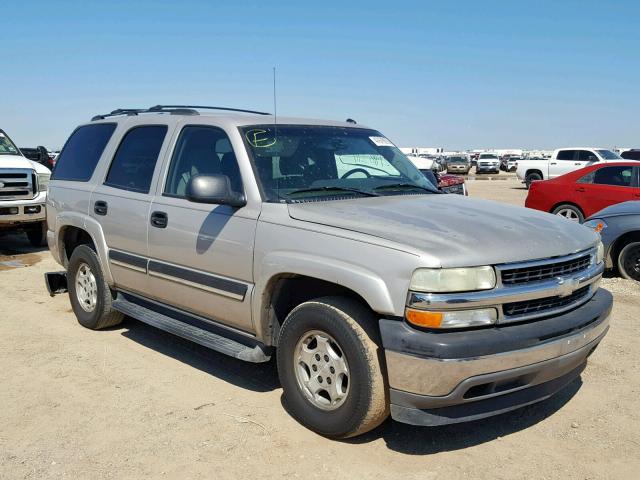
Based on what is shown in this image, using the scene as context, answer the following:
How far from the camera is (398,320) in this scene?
3.20 m

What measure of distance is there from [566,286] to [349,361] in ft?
4.07

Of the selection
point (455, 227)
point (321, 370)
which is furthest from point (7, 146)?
point (455, 227)

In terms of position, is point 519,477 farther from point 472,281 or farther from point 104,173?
point 104,173

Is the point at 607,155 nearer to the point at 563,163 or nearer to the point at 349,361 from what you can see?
the point at 563,163

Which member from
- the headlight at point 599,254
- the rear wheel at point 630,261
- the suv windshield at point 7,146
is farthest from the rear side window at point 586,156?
the headlight at point 599,254

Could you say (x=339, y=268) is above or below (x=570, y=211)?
above

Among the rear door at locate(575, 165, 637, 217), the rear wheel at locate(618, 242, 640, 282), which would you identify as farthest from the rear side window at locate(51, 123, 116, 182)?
the rear door at locate(575, 165, 637, 217)

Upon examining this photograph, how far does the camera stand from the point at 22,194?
10180 mm

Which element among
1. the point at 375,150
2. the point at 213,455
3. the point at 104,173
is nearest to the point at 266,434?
the point at 213,455

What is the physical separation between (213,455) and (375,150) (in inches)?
101

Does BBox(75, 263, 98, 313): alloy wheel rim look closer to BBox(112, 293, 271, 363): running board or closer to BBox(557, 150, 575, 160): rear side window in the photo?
BBox(112, 293, 271, 363): running board

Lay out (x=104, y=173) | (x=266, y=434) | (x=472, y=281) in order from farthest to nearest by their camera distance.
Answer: (x=104, y=173) < (x=266, y=434) < (x=472, y=281)

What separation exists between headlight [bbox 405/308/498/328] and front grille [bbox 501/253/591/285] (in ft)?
0.66

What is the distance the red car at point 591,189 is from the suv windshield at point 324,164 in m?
7.88
